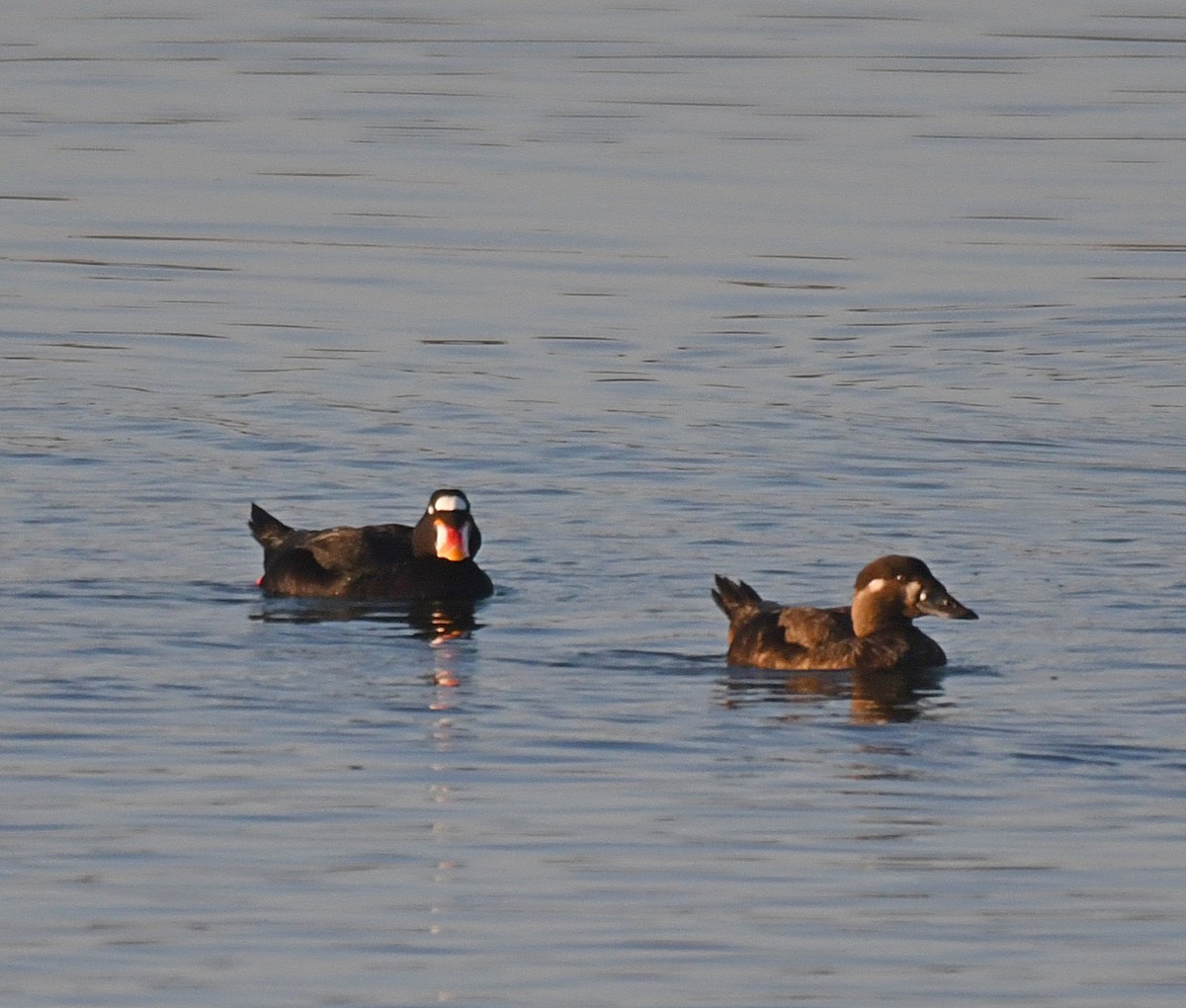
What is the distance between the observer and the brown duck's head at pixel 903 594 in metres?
14.7

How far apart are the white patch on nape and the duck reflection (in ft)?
1.70

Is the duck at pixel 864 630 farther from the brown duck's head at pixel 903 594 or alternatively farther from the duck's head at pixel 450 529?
the duck's head at pixel 450 529

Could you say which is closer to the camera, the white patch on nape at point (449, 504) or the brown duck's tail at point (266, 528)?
the white patch on nape at point (449, 504)

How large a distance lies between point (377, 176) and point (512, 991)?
20.2 metres

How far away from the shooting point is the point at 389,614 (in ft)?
54.0

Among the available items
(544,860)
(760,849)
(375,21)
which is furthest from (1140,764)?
(375,21)

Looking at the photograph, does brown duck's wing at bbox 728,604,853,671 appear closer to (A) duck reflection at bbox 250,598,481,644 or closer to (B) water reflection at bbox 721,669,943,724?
(B) water reflection at bbox 721,669,943,724

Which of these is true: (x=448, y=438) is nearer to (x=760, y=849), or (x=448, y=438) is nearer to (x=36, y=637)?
(x=36, y=637)

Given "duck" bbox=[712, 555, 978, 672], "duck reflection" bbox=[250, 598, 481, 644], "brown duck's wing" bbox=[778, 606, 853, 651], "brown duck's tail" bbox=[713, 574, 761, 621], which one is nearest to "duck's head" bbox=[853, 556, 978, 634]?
"duck" bbox=[712, 555, 978, 672]

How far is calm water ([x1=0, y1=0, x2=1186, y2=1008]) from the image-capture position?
34.1ft

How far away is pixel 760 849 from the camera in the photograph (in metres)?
11.2

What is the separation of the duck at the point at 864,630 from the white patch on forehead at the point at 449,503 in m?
2.19

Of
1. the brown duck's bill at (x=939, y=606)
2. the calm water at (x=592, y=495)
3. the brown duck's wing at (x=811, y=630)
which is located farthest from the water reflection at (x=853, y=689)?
the brown duck's bill at (x=939, y=606)

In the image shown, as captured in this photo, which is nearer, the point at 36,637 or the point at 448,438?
the point at 36,637
